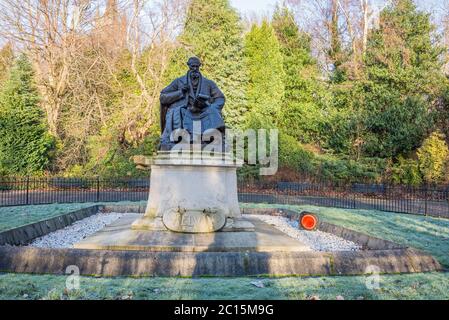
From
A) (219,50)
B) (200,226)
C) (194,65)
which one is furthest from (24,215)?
(219,50)

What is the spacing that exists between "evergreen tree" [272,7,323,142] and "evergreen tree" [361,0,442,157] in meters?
3.87

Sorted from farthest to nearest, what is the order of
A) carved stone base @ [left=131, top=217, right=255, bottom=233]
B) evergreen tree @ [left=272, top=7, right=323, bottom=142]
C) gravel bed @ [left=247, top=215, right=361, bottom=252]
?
evergreen tree @ [left=272, top=7, right=323, bottom=142] < gravel bed @ [left=247, top=215, right=361, bottom=252] < carved stone base @ [left=131, top=217, right=255, bottom=233]

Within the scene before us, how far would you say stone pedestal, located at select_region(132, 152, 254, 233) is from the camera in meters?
7.05

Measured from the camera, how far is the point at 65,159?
23672mm

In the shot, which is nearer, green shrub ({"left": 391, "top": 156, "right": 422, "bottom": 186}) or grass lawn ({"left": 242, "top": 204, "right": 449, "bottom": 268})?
grass lawn ({"left": 242, "top": 204, "right": 449, "bottom": 268})

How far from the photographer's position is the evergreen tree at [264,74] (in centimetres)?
2575

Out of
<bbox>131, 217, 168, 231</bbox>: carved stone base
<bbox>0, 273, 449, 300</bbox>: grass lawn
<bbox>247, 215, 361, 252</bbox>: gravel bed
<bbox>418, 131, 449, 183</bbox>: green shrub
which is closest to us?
<bbox>0, 273, 449, 300</bbox>: grass lawn

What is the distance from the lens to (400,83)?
24047mm

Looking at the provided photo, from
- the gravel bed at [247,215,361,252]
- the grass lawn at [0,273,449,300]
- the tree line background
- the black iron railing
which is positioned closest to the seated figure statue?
the gravel bed at [247,215,361,252]

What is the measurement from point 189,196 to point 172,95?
2284 millimetres

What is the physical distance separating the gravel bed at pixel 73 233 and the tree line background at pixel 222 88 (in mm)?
12354

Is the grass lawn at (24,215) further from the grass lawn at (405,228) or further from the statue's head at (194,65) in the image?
the grass lawn at (405,228)

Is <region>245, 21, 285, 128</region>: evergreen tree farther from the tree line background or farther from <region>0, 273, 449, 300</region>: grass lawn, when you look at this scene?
<region>0, 273, 449, 300</region>: grass lawn

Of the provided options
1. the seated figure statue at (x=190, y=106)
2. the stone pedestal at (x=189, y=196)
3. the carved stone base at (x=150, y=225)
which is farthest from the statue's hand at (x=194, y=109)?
the carved stone base at (x=150, y=225)
